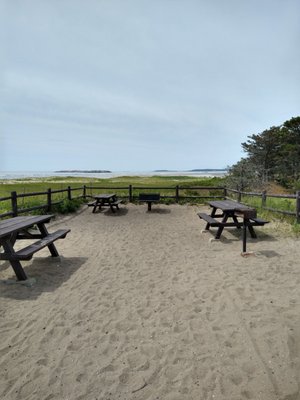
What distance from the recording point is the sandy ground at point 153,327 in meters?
2.17

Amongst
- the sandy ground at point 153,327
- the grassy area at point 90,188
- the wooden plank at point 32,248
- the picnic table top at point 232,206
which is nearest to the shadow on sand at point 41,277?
the sandy ground at point 153,327

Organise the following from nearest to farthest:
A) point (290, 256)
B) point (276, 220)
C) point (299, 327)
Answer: point (299, 327) < point (290, 256) < point (276, 220)

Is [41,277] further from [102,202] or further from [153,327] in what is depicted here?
[102,202]

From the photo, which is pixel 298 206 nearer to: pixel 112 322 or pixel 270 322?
pixel 270 322

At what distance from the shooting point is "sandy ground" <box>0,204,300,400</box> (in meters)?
2.17

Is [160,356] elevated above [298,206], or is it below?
below

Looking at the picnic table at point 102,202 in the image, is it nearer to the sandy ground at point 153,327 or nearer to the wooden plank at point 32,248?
the wooden plank at point 32,248

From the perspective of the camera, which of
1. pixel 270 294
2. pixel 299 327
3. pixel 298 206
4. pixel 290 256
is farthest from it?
pixel 298 206

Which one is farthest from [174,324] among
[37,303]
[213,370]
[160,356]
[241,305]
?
[37,303]

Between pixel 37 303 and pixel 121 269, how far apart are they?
5.30 ft

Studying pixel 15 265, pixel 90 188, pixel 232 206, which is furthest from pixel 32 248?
pixel 90 188

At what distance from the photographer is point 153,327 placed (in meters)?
2.97

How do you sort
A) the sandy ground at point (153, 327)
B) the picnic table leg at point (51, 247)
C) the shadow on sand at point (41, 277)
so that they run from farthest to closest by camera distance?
the picnic table leg at point (51, 247) → the shadow on sand at point (41, 277) → the sandy ground at point (153, 327)

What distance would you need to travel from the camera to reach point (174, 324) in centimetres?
302
